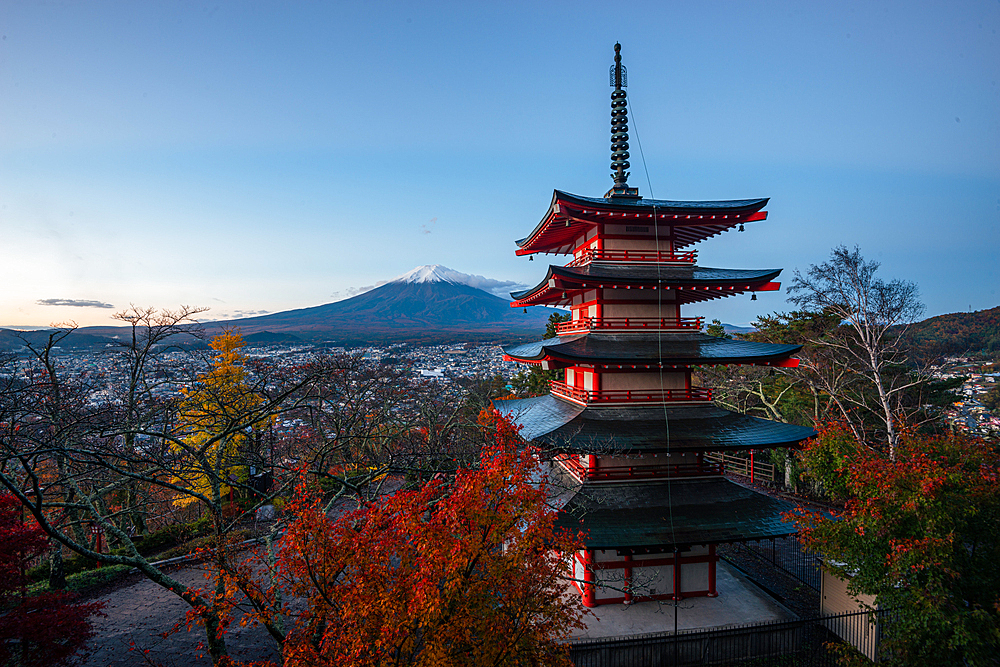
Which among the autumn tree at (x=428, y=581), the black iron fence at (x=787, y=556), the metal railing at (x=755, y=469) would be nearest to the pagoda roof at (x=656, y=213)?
the autumn tree at (x=428, y=581)

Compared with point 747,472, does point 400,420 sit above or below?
above

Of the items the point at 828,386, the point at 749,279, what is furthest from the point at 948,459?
the point at 828,386

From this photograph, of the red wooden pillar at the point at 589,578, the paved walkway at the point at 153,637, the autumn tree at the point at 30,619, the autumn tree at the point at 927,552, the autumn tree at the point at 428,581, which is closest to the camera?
the autumn tree at the point at 428,581

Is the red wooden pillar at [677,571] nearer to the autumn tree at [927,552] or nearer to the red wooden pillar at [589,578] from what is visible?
the red wooden pillar at [589,578]

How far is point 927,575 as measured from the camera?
816 cm

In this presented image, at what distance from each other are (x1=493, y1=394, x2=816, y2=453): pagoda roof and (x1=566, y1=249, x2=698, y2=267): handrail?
4.37 m

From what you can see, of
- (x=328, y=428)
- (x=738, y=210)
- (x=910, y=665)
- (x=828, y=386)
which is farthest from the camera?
(x=328, y=428)

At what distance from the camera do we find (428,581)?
21.9 ft

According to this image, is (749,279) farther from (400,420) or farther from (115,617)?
(115,617)

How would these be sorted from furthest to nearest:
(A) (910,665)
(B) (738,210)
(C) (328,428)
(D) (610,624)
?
(C) (328,428), (B) (738,210), (D) (610,624), (A) (910,665)

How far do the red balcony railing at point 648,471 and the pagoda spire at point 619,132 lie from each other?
8.36 metres

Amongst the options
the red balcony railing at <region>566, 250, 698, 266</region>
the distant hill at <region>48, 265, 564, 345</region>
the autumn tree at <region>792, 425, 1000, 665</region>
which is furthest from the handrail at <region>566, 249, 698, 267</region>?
the distant hill at <region>48, 265, 564, 345</region>

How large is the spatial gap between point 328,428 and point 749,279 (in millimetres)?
24937

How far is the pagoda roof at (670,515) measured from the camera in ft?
34.0
